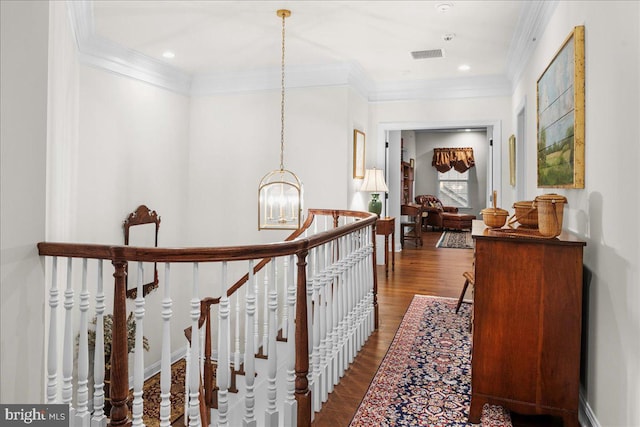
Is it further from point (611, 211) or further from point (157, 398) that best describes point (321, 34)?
point (157, 398)

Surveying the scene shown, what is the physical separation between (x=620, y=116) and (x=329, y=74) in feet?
13.7

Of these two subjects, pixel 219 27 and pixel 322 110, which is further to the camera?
pixel 322 110

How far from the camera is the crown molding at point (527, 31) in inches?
135

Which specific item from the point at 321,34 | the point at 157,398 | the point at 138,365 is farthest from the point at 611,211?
the point at 157,398

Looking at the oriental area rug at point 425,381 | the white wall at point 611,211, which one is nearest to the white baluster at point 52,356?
the oriental area rug at point 425,381

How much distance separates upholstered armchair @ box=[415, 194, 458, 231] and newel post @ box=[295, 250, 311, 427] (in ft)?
33.2

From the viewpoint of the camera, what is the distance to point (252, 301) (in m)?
1.88

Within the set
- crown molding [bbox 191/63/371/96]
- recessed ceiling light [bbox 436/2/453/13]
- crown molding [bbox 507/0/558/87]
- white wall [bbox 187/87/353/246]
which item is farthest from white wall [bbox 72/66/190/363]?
crown molding [bbox 507/0/558/87]

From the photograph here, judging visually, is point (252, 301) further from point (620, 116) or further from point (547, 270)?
point (620, 116)

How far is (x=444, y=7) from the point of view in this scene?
3.71 meters

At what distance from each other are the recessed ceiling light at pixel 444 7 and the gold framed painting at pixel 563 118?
3.26 ft

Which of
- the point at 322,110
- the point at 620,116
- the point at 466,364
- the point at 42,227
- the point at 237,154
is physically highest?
the point at 322,110

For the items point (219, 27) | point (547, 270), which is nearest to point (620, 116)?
point (547, 270)

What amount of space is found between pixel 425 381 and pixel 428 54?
3747mm
